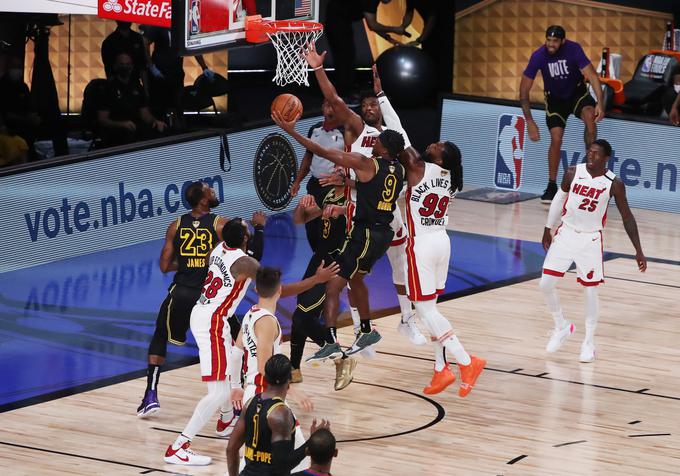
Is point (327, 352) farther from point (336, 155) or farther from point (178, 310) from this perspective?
point (336, 155)

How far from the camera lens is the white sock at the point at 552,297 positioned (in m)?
11.0

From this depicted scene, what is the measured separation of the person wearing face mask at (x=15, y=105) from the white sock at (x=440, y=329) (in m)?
6.27

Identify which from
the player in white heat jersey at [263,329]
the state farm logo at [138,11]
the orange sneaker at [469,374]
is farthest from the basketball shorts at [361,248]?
the state farm logo at [138,11]

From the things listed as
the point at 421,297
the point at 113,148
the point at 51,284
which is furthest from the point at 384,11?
the point at 421,297

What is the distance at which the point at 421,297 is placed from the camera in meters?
9.99

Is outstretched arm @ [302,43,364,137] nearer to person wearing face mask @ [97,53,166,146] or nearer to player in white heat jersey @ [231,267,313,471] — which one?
player in white heat jersey @ [231,267,313,471]

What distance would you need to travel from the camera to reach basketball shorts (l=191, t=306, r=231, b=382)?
335 inches

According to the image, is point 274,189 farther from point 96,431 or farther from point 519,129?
point 96,431

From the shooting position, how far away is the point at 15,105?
15102 millimetres

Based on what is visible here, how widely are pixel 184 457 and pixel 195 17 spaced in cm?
498

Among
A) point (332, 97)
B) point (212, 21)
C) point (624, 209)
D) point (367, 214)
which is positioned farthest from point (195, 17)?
point (624, 209)

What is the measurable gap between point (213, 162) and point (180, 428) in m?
6.75

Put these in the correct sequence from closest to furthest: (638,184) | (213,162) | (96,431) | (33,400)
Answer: (96,431), (33,400), (213,162), (638,184)

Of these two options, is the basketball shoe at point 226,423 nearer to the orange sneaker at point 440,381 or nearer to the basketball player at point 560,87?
the orange sneaker at point 440,381
